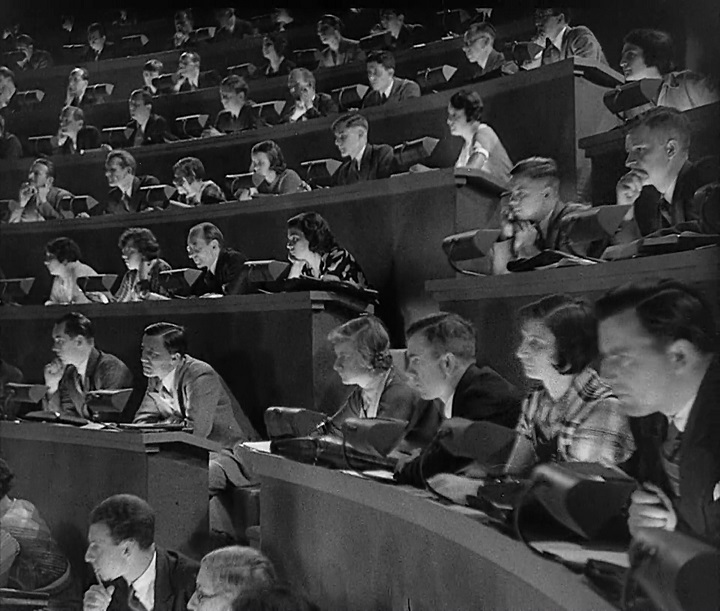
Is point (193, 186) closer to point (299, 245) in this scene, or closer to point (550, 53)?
point (299, 245)

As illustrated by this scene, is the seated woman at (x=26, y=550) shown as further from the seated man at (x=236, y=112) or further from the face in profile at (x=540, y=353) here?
the seated man at (x=236, y=112)

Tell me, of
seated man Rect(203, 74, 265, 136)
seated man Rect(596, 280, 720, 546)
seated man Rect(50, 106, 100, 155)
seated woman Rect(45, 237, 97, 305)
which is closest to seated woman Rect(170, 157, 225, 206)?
seated man Rect(203, 74, 265, 136)

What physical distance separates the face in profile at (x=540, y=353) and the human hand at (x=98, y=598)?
1207 mm

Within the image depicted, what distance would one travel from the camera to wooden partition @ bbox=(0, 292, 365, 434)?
260 cm

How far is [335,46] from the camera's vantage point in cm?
372

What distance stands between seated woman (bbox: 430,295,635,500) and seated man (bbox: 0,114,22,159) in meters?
3.22

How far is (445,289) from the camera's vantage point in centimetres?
205

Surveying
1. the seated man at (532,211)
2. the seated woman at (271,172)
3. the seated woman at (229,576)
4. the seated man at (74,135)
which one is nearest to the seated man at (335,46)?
the seated woman at (271,172)

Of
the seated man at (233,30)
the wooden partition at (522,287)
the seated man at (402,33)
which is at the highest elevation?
the seated man at (233,30)

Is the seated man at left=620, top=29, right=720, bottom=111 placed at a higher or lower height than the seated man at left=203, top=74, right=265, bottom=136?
lower

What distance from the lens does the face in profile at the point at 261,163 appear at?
11.1 feet

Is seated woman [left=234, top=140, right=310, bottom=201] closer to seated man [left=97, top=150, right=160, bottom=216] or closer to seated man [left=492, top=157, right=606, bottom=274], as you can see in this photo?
seated man [left=97, top=150, right=160, bottom=216]

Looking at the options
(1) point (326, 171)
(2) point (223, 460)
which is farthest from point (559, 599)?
(1) point (326, 171)

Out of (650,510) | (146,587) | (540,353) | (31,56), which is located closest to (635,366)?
(650,510)
